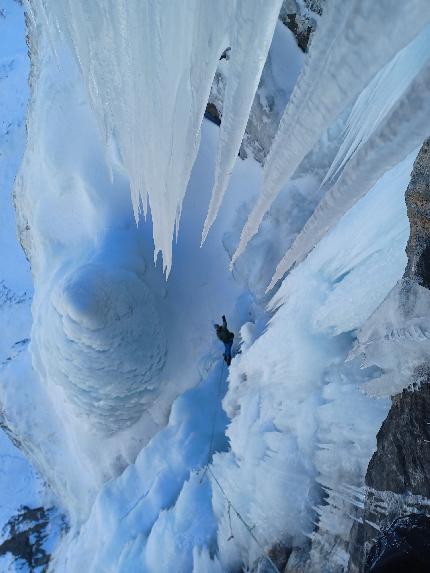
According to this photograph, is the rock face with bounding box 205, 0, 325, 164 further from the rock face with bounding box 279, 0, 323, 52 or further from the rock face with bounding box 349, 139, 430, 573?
the rock face with bounding box 349, 139, 430, 573

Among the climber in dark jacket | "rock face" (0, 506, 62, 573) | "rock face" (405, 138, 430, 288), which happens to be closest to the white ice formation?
"rock face" (405, 138, 430, 288)

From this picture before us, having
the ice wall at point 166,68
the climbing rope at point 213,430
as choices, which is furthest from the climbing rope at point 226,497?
the ice wall at point 166,68

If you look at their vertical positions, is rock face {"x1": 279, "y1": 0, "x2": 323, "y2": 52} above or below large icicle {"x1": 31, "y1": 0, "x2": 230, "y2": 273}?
above

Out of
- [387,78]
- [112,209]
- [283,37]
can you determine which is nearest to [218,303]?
[112,209]

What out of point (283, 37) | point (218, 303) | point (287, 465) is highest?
point (283, 37)

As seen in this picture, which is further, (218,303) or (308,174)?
(218,303)

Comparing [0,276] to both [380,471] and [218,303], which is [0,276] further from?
[380,471]

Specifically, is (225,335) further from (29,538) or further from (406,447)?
(29,538)
